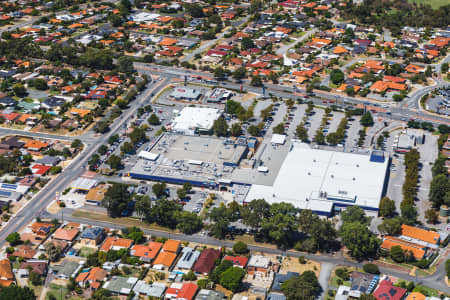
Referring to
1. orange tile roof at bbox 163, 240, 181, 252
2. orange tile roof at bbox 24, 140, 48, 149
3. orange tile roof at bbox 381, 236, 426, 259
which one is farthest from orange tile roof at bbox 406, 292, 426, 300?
orange tile roof at bbox 24, 140, 48, 149

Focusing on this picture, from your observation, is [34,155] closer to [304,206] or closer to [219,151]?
[219,151]

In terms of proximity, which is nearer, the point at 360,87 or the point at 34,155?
the point at 34,155

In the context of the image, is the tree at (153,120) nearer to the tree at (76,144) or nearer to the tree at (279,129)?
the tree at (76,144)

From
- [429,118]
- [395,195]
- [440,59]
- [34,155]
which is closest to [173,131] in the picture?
[34,155]

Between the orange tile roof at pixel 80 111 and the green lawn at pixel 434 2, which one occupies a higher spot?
the orange tile roof at pixel 80 111

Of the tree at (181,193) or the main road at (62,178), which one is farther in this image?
the tree at (181,193)

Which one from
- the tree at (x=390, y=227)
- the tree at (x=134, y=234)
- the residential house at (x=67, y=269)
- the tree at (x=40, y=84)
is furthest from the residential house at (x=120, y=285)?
the tree at (x=40, y=84)

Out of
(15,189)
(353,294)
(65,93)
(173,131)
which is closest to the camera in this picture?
(353,294)

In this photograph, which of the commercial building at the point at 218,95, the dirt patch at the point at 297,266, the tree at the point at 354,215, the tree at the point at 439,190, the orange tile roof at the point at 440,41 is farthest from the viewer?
the orange tile roof at the point at 440,41
